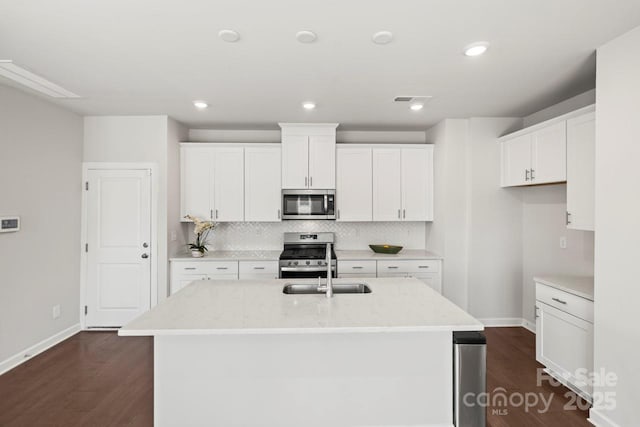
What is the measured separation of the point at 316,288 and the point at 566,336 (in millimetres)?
2129

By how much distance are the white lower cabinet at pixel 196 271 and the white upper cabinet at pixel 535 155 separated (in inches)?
137

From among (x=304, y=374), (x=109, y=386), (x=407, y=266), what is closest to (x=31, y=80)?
(x=109, y=386)

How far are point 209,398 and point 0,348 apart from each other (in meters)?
2.49

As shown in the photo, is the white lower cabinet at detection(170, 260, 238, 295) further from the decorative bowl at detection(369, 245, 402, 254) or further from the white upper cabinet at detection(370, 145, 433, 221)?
the white upper cabinet at detection(370, 145, 433, 221)

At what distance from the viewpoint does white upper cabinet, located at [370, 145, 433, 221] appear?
4586mm

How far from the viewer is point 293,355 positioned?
2.05 metres

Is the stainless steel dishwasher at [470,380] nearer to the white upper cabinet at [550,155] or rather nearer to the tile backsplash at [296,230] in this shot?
the white upper cabinet at [550,155]

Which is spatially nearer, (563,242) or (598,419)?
(598,419)

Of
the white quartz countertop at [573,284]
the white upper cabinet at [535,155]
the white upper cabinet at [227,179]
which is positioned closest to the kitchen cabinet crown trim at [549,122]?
the white upper cabinet at [535,155]

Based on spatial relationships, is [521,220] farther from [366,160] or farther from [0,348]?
[0,348]

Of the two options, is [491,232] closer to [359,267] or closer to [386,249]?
[386,249]

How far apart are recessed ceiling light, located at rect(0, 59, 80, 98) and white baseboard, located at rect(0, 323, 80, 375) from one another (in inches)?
100

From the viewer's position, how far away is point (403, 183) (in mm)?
4605

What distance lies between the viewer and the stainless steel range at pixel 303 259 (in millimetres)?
4141
